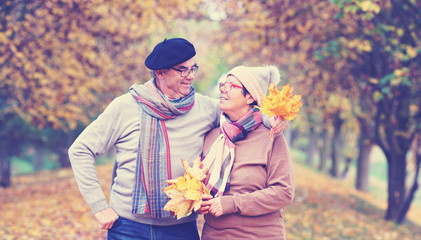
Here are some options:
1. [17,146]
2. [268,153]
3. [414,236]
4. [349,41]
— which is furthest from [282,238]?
[17,146]

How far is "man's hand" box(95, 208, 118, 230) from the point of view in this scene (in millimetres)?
2533

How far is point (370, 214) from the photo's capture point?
11.1 metres

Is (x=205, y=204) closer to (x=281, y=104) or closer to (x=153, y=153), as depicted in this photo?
(x=153, y=153)

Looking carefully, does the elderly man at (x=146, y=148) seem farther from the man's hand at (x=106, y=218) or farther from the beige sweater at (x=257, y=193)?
the beige sweater at (x=257, y=193)

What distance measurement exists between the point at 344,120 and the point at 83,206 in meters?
12.2

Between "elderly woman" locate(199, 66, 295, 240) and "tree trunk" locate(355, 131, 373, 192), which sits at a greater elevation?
"elderly woman" locate(199, 66, 295, 240)

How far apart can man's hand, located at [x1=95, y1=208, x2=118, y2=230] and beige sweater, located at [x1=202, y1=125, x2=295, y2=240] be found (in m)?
0.61

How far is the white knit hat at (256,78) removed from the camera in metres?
2.69

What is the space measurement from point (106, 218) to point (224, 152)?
2.78 feet

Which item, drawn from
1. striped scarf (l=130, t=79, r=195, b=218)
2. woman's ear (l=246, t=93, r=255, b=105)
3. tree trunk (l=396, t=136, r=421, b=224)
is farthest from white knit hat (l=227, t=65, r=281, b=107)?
tree trunk (l=396, t=136, r=421, b=224)

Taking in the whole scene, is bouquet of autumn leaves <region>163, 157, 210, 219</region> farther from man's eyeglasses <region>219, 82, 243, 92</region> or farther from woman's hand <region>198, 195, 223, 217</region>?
man's eyeglasses <region>219, 82, 243, 92</region>

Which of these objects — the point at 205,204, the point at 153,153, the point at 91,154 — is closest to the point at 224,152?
the point at 205,204

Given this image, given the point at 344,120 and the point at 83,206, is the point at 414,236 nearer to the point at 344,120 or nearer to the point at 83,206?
the point at 83,206

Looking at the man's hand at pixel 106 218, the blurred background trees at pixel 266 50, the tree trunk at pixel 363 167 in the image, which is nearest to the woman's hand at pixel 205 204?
the man's hand at pixel 106 218
